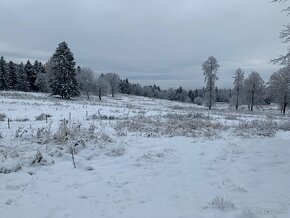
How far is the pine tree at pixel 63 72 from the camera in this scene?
53.0 m

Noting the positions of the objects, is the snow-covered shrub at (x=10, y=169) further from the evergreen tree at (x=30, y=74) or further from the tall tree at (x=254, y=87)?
the evergreen tree at (x=30, y=74)

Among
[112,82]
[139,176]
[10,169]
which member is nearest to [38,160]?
[10,169]

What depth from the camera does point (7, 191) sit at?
653 cm

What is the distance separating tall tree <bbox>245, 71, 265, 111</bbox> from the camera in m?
64.5

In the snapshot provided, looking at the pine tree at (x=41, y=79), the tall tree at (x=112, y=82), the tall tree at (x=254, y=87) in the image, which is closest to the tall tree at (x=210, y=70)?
the tall tree at (x=254, y=87)

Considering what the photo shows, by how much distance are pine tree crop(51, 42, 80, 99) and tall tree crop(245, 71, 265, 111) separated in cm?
3532

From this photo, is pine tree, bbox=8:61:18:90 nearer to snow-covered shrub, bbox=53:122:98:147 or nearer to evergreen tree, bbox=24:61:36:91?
evergreen tree, bbox=24:61:36:91

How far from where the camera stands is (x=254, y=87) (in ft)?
213

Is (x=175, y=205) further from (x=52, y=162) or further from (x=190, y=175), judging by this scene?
(x=52, y=162)

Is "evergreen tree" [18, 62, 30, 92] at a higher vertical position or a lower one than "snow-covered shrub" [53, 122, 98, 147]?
higher

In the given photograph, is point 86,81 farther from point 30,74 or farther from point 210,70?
point 210,70

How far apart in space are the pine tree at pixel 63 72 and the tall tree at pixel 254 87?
116 feet

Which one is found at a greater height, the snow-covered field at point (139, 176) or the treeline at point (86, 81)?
the treeline at point (86, 81)

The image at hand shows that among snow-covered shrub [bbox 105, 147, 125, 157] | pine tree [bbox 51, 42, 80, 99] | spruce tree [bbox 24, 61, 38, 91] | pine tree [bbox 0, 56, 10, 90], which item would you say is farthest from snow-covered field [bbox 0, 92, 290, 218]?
spruce tree [bbox 24, 61, 38, 91]
